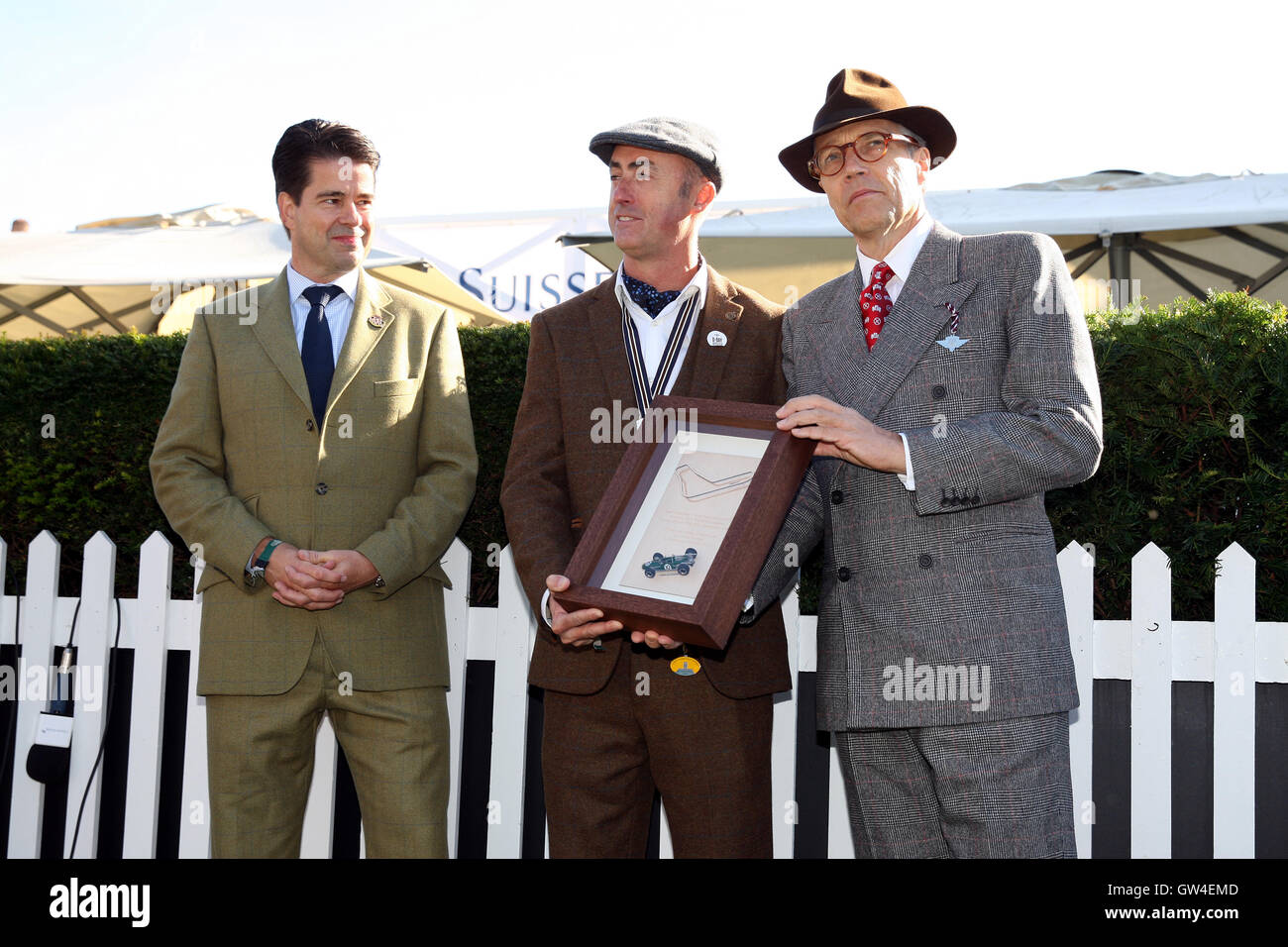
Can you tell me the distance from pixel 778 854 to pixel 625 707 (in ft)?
3.69

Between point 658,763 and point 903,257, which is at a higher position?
point 903,257

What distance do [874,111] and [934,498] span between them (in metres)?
1.06

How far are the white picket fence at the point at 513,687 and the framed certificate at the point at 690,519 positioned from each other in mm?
1092

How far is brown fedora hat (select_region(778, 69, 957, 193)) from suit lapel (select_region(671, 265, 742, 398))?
50 centimetres

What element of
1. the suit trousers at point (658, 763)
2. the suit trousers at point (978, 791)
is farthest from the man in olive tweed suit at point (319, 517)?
the suit trousers at point (978, 791)

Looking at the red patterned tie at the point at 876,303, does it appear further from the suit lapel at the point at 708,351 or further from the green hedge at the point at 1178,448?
the green hedge at the point at 1178,448

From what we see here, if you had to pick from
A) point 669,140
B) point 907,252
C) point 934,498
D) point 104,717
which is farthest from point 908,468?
point 104,717

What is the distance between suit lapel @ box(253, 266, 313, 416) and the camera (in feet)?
10.9

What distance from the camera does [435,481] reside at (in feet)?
10.9

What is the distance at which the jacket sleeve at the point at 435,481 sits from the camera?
3.19m

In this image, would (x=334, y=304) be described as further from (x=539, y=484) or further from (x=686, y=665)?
(x=686, y=665)

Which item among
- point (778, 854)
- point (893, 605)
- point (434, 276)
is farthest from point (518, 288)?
point (893, 605)

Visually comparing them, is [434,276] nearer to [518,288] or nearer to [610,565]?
[518,288]

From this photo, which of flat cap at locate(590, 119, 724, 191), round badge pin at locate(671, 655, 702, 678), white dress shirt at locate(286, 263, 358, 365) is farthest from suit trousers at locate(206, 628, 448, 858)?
flat cap at locate(590, 119, 724, 191)
